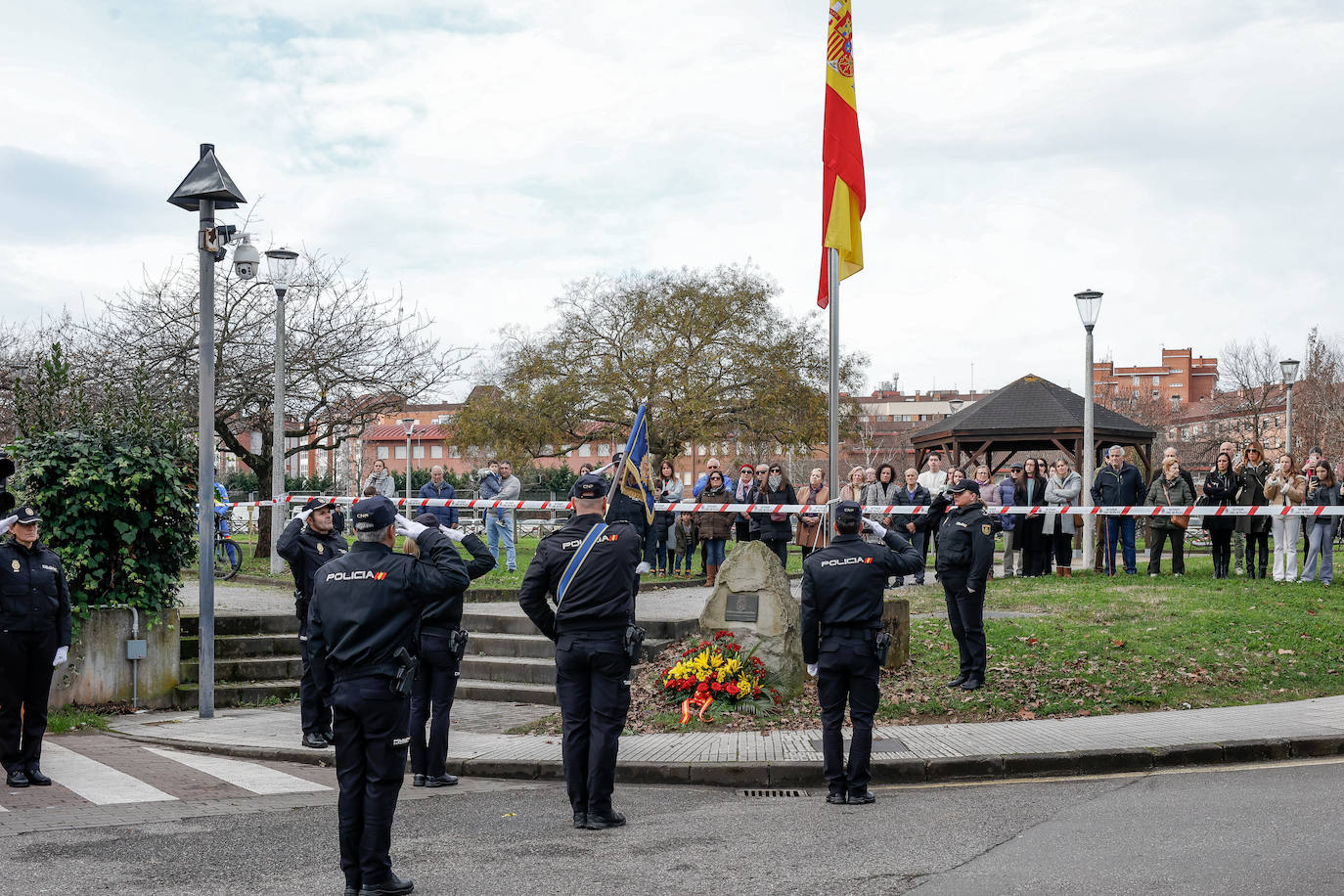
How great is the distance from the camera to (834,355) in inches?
419

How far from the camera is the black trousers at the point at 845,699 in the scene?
310 inches

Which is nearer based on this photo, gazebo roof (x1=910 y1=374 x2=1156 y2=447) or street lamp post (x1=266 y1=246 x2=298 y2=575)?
street lamp post (x1=266 y1=246 x2=298 y2=575)

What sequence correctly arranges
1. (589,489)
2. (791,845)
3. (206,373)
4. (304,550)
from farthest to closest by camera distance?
(206,373)
(304,550)
(589,489)
(791,845)

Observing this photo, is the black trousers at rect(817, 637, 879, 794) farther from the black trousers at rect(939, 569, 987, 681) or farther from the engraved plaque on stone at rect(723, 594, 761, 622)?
the black trousers at rect(939, 569, 987, 681)

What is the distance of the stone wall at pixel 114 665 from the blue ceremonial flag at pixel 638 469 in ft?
15.7

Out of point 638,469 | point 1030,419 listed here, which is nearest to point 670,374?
point 1030,419

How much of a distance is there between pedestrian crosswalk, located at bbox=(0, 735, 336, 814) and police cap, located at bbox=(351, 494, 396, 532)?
3292mm

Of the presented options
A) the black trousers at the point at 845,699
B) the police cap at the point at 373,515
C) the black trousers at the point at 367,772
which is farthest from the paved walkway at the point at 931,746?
the police cap at the point at 373,515

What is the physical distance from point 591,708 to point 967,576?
16.3ft

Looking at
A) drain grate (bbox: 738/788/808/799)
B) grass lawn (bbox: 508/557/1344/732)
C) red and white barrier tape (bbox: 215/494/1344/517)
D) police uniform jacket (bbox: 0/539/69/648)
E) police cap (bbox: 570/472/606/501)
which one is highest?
police cap (bbox: 570/472/606/501)

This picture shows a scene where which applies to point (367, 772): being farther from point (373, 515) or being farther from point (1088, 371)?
point (1088, 371)

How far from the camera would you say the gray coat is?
57.2 ft

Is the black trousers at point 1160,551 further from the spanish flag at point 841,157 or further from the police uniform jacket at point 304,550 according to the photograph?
the police uniform jacket at point 304,550

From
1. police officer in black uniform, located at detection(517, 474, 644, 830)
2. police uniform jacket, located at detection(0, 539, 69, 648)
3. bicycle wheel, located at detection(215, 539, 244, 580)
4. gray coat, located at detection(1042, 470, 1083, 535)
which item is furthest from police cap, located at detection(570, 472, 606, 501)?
bicycle wheel, located at detection(215, 539, 244, 580)
